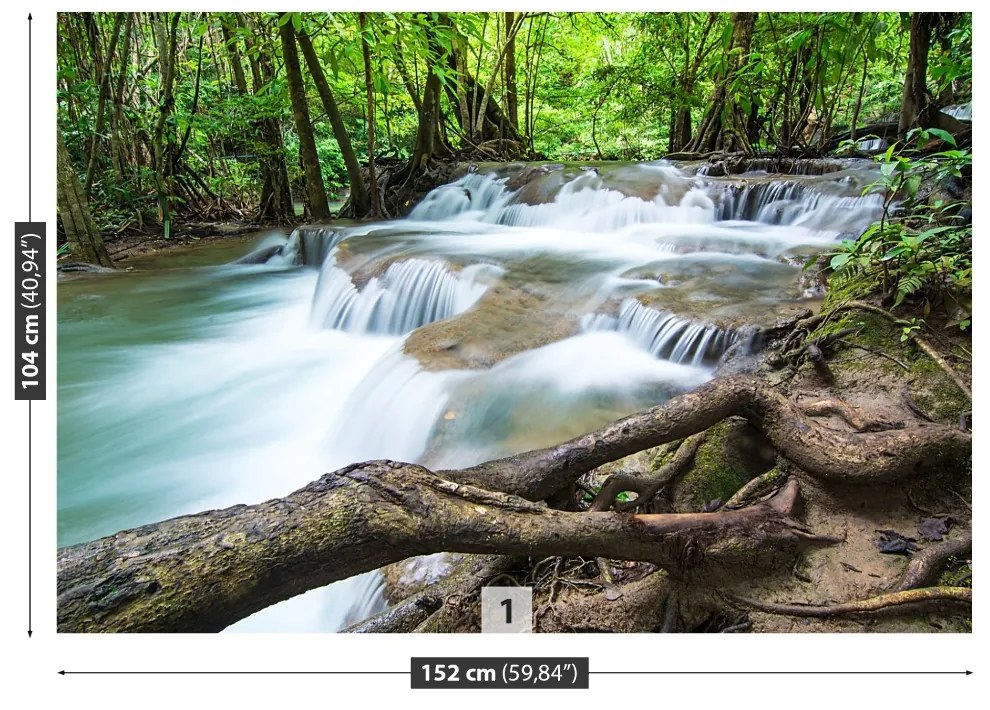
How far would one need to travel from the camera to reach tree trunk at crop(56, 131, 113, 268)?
11.8ft

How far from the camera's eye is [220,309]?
3961mm

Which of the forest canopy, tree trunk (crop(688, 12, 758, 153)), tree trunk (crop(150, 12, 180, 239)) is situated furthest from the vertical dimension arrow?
tree trunk (crop(688, 12, 758, 153))

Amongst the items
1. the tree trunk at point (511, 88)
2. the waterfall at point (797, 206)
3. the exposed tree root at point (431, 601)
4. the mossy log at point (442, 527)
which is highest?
the tree trunk at point (511, 88)

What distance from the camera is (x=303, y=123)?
561cm

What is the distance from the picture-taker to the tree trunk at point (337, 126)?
216 inches

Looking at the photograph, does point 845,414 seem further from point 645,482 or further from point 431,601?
point 431,601

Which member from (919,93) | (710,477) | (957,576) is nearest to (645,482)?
(710,477)

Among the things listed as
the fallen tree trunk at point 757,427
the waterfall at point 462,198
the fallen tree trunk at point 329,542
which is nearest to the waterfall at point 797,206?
the waterfall at point 462,198

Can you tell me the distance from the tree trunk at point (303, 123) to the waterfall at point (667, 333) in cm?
356

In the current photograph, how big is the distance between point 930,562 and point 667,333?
5.33 ft

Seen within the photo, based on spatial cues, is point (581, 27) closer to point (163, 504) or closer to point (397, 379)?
point (397, 379)

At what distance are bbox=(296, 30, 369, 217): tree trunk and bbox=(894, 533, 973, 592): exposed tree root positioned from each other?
5.29 meters

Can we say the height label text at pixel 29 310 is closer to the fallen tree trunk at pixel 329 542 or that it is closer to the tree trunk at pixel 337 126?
the fallen tree trunk at pixel 329 542

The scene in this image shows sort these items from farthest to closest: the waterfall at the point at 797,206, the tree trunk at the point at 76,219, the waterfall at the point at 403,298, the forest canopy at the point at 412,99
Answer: the forest canopy at the point at 412,99, the waterfall at the point at 797,206, the waterfall at the point at 403,298, the tree trunk at the point at 76,219
